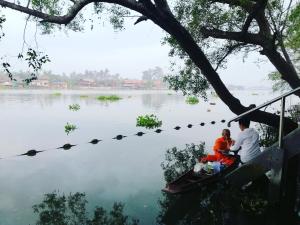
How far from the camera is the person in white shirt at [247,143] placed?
7.83 m

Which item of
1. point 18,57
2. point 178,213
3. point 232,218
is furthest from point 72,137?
point 232,218

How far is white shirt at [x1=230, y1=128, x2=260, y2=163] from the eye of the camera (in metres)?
7.82

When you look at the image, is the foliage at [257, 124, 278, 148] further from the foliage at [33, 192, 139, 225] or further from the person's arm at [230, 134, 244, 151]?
the foliage at [33, 192, 139, 225]

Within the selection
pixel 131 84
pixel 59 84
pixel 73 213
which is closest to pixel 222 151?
pixel 73 213

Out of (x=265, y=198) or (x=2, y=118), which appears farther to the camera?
(x=2, y=118)

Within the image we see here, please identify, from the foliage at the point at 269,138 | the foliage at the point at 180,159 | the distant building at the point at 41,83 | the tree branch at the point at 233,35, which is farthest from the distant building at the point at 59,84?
the tree branch at the point at 233,35

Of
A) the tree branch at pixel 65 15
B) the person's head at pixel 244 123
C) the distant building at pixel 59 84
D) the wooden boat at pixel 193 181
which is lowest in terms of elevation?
the distant building at pixel 59 84

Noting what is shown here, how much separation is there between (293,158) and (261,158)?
2.18 ft

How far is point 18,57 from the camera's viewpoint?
28.3ft

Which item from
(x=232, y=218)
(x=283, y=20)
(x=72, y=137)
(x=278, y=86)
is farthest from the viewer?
(x=278, y=86)

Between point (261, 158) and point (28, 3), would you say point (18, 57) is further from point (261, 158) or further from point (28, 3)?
point (261, 158)

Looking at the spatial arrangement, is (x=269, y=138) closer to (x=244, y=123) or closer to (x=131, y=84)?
(x=244, y=123)

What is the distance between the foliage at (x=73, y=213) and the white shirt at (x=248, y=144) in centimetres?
310

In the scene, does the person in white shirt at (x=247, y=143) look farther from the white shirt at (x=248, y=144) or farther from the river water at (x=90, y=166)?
the river water at (x=90, y=166)
